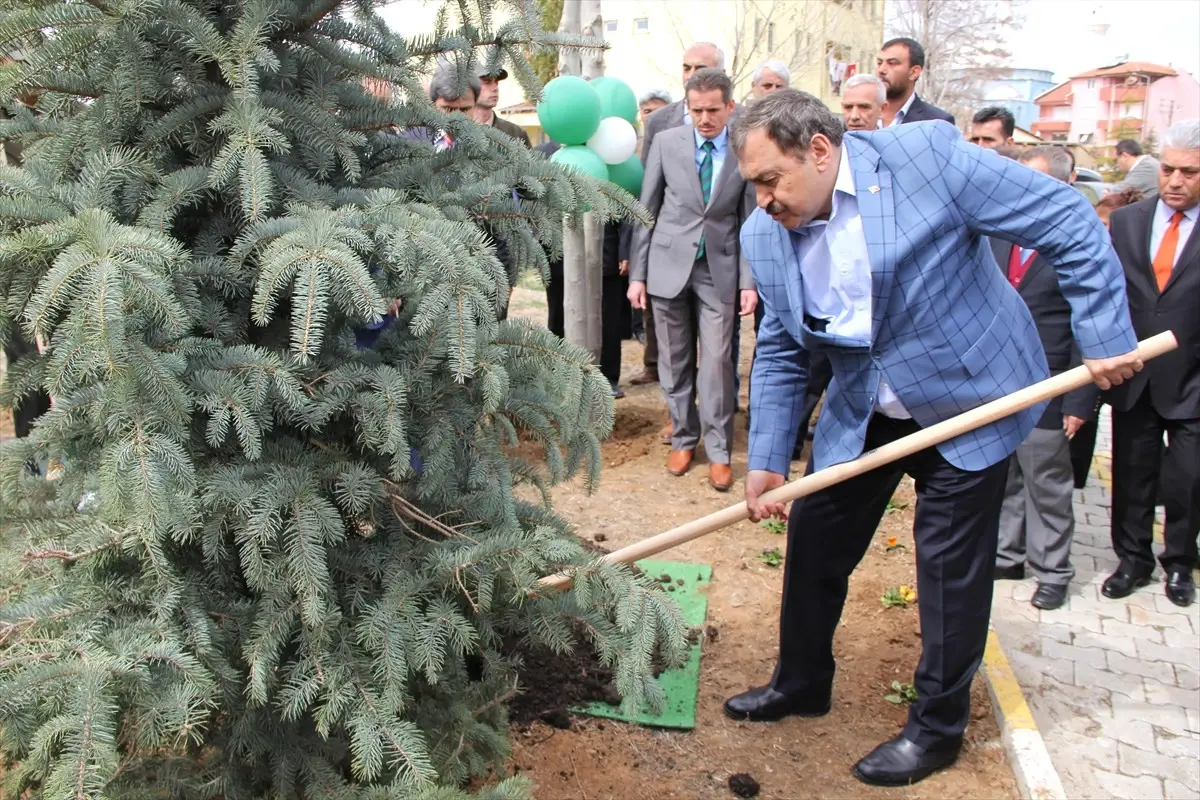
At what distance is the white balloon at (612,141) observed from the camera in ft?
22.9

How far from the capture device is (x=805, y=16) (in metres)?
15.4

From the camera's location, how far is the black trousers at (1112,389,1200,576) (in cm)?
475

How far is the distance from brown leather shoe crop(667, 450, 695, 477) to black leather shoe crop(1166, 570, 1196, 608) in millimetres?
2751

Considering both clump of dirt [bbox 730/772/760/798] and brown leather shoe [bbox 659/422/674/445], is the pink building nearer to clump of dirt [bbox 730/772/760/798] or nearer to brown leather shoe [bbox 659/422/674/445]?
brown leather shoe [bbox 659/422/674/445]

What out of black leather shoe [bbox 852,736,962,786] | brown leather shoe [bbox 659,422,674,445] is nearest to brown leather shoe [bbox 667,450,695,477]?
brown leather shoe [bbox 659,422,674,445]

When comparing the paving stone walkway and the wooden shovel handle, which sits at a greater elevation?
the wooden shovel handle

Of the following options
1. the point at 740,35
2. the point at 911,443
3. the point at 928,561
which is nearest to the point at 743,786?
the point at 928,561

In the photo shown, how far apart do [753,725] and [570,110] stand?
14.7 ft

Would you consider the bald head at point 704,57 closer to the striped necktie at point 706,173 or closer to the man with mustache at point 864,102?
the striped necktie at point 706,173

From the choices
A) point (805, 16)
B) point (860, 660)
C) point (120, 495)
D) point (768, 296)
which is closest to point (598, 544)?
point (860, 660)

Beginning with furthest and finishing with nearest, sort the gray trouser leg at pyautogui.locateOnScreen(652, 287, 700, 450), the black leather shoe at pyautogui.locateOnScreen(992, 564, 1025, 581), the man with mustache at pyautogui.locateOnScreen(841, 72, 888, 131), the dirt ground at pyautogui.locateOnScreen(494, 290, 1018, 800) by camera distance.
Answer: the gray trouser leg at pyautogui.locateOnScreen(652, 287, 700, 450)
the man with mustache at pyautogui.locateOnScreen(841, 72, 888, 131)
the black leather shoe at pyautogui.locateOnScreen(992, 564, 1025, 581)
the dirt ground at pyautogui.locateOnScreen(494, 290, 1018, 800)

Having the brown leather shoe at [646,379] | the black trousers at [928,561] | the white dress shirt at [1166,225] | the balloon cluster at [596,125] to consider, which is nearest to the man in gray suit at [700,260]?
the balloon cluster at [596,125]

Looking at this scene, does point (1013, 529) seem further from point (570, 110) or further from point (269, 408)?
point (269, 408)

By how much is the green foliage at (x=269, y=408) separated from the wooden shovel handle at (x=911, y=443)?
620 mm
